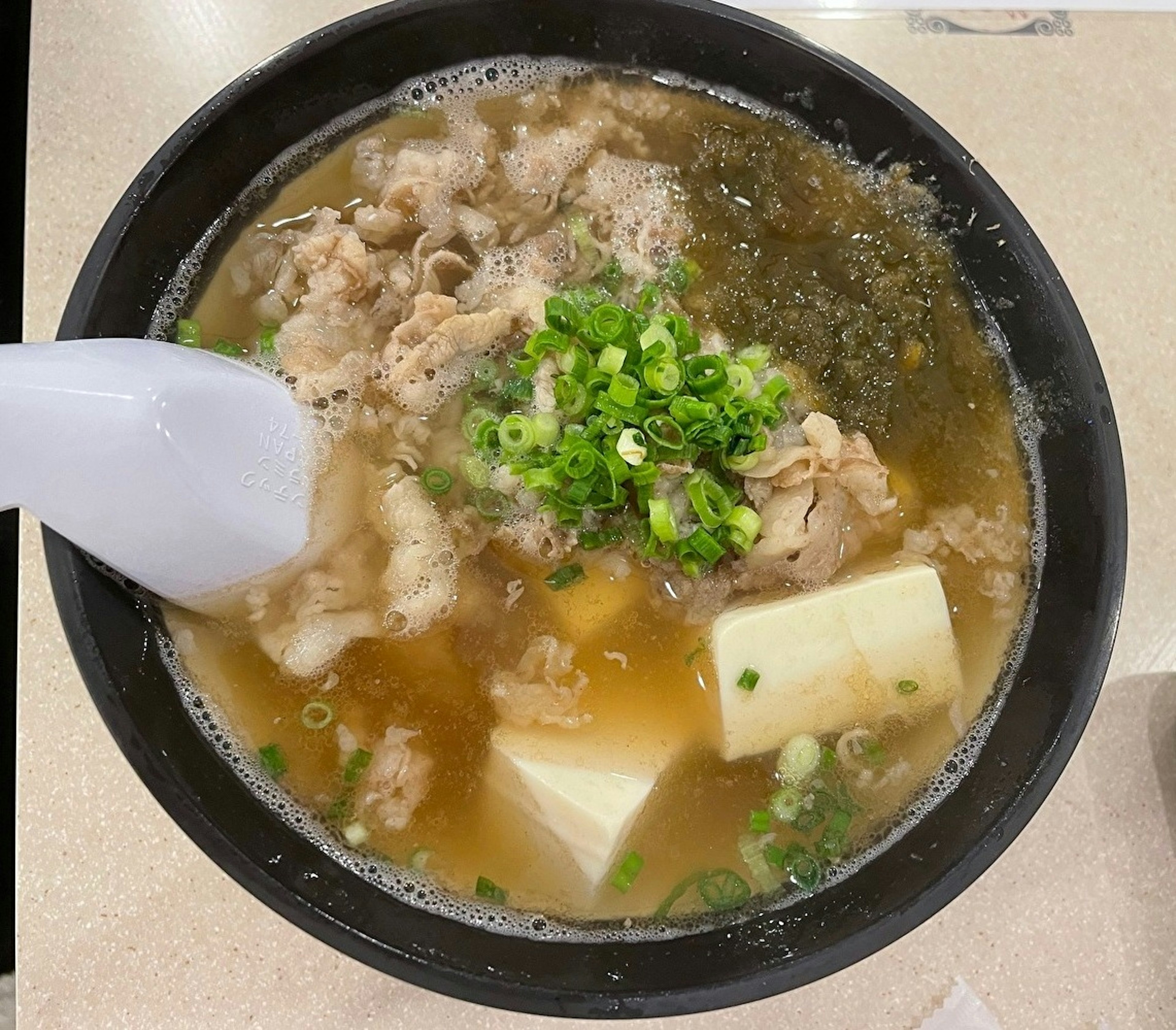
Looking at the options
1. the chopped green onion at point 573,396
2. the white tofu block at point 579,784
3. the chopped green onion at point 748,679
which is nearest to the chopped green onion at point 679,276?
the chopped green onion at point 573,396

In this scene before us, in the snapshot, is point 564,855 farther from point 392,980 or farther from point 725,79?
point 725,79

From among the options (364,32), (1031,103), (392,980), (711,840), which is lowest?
(392,980)

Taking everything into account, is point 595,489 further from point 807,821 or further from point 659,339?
point 807,821

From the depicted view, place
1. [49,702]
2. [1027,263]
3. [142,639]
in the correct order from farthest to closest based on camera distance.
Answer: [49,702], [1027,263], [142,639]

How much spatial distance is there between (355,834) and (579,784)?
41 centimetres

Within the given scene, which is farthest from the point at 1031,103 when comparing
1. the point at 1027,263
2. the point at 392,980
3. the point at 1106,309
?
the point at 392,980

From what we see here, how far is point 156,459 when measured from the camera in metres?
1.18

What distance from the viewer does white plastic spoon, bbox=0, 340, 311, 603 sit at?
1.11 m

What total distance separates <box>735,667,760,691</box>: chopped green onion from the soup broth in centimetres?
2

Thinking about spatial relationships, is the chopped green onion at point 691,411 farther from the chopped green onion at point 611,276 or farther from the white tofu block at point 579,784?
the white tofu block at point 579,784

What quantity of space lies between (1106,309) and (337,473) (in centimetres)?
180

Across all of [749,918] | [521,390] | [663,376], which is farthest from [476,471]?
[749,918]

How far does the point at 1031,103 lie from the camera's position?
216cm

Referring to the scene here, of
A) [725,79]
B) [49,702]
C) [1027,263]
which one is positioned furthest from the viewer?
[725,79]
